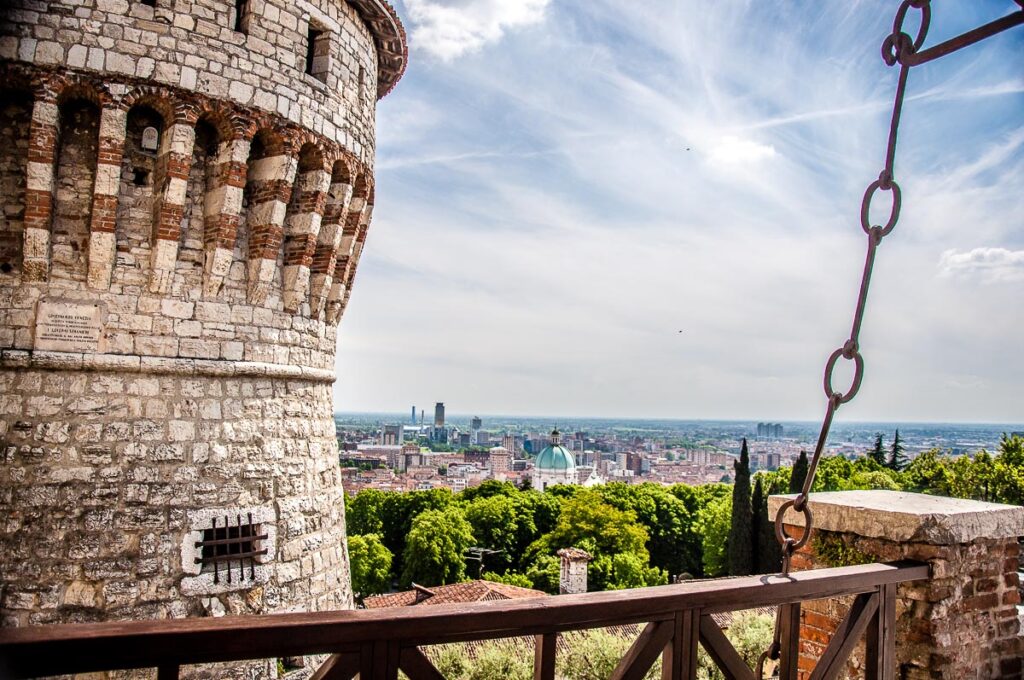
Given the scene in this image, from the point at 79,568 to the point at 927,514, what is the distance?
6.40 metres

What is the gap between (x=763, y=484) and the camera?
3919 cm

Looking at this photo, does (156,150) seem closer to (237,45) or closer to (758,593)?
(237,45)

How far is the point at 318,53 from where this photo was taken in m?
7.89

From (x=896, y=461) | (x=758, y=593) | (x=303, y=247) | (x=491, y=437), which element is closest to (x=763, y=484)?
(x=896, y=461)

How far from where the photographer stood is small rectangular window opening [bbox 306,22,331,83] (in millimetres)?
7828

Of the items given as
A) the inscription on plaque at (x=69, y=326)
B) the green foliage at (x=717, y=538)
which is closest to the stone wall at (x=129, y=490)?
the inscription on plaque at (x=69, y=326)

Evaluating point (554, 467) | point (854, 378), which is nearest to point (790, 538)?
point (854, 378)

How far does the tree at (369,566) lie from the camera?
35.2m

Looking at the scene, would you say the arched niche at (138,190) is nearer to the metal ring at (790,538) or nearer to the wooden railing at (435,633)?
the wooden railing at (435,633)

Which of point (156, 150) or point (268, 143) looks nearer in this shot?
point (156, 150)

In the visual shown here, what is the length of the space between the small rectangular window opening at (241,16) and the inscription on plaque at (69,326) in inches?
121

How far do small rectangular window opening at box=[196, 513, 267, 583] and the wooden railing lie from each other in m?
5.26

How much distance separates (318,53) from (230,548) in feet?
17.5

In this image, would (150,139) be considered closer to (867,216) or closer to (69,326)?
(69,326)
